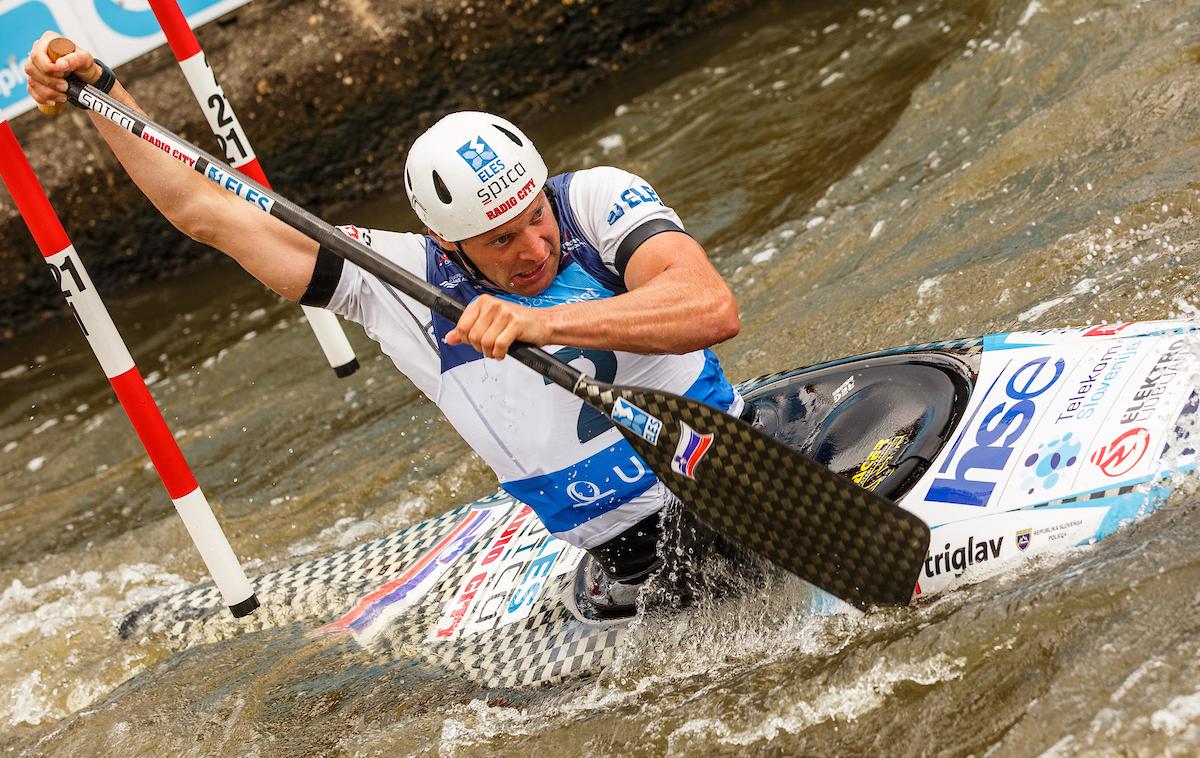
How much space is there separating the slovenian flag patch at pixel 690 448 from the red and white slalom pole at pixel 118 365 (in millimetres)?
1910

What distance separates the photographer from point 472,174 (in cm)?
263

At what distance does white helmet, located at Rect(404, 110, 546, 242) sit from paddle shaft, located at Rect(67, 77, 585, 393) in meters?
0.17

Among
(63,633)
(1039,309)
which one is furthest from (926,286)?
(63,633)

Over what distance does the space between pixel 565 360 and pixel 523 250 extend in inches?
11.0

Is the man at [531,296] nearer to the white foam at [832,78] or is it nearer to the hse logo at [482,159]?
the hse logo at [482,159]

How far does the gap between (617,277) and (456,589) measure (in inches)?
54.5

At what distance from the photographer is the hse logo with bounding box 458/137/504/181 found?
263 cm

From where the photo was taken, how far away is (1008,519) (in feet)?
8.18

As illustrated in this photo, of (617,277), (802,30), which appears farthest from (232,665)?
(802,30)

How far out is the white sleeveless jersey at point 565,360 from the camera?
279 cm

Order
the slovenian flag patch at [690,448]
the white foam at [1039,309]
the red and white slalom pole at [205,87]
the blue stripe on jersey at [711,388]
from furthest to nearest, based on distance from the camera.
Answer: the red and white slalom pole at [205,87], the white foam at [1039,309], the blue stripe on jersey at [711,388], the slovenian flag patch at [690,448]

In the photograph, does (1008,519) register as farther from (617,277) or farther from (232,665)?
(232,665)

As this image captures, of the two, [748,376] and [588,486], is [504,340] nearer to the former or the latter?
[588,486]

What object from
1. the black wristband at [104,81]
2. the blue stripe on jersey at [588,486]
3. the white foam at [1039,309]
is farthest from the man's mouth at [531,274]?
the white foam at [1039,309]
